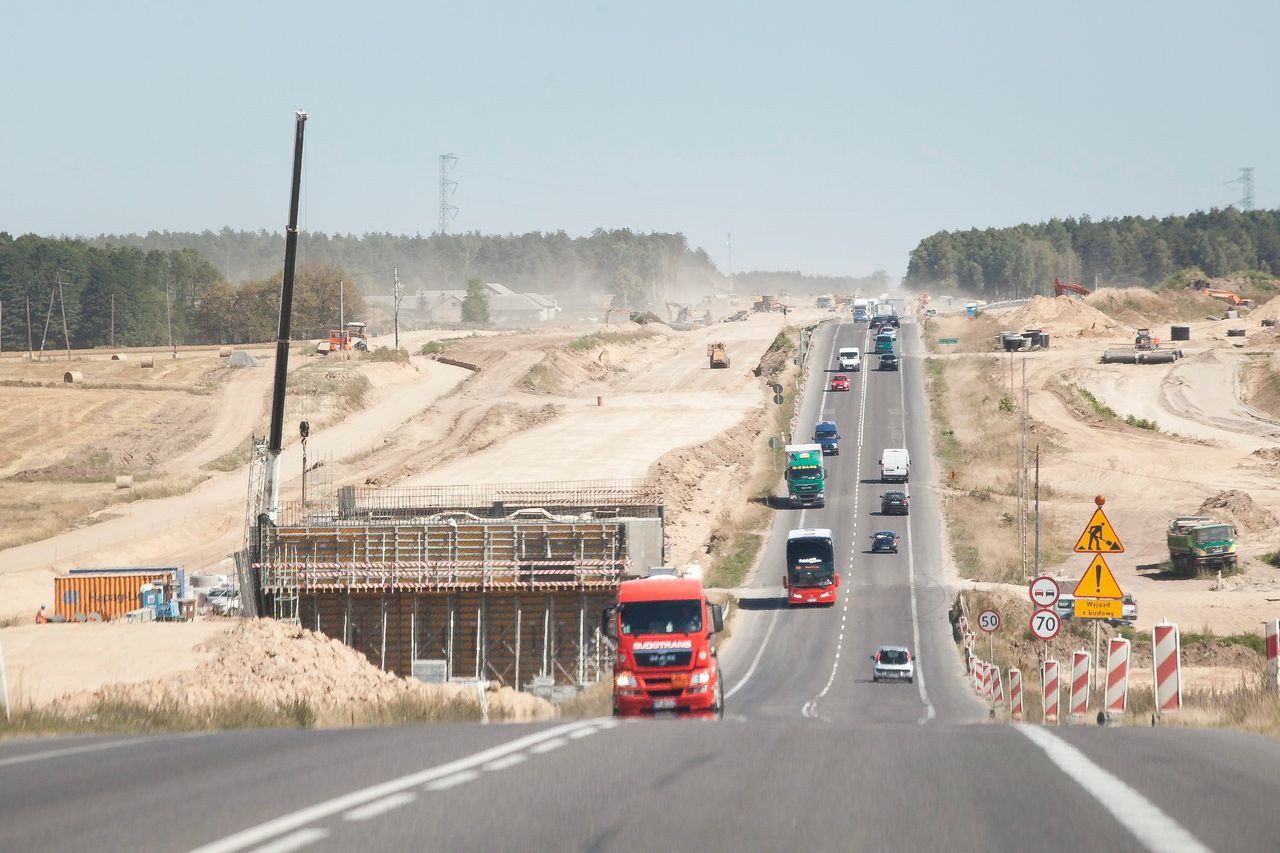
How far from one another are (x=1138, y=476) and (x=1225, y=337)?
8281 cm

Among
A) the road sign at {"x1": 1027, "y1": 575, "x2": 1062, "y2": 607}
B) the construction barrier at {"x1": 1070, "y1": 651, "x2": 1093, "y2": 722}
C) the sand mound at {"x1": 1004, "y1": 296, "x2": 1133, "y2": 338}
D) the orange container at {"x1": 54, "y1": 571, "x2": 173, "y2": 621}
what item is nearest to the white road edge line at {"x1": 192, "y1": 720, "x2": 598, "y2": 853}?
the construction barrier at {"x1": 1070, "y1": 651, "x2": 1093, "y2": 722}

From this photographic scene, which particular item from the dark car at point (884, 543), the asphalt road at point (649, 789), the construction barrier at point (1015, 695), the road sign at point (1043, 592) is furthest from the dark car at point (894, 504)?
the asphalt road at point (649, 789)

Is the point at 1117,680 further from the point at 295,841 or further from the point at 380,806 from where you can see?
the point at 295,841

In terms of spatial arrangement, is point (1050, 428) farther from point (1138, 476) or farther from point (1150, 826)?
point (1150, 826)

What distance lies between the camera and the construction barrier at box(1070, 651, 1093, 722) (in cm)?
2459

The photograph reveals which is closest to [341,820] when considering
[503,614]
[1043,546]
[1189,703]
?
[1189,703]

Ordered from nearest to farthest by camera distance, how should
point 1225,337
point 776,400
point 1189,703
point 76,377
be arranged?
1. point 1189,703
2. point 776,400
3. point 76,377
4. point 1225,337

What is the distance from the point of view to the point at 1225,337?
172 metres

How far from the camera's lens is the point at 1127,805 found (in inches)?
322

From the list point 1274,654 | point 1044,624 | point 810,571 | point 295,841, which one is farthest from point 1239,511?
point 295,841

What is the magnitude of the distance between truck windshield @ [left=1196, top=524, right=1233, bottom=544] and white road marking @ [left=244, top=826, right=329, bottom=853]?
7185cm

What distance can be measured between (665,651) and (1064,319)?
168m

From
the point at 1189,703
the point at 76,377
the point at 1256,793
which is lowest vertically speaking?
the point at 1189,703

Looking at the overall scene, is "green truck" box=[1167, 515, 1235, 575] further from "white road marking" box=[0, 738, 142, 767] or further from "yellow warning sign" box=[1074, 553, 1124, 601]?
"white road marking" box=[0, 738, 142, 767]
